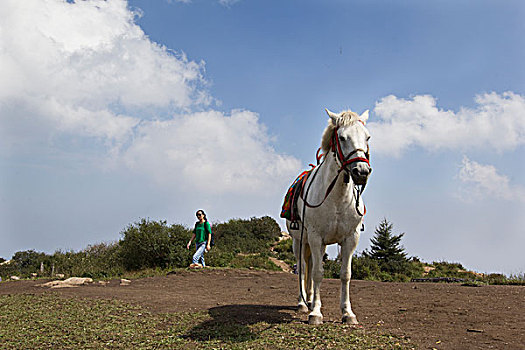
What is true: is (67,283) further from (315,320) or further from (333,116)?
(333,116)

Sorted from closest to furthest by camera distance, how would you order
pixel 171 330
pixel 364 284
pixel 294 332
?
pixel 294 332
pixel 171 330
pixel 364 284

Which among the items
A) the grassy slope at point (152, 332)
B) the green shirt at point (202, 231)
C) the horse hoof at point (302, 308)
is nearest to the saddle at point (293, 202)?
the horse hoof at point (302, 308)

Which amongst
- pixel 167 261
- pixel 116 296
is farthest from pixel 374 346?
pixel 167 261

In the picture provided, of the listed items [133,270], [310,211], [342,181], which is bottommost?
[133,270]

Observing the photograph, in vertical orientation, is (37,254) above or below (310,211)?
below

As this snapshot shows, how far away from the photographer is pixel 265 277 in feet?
42.3

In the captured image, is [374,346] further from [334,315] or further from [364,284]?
[364,284]

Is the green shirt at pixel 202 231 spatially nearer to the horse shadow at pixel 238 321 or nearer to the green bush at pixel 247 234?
the horse shadow at pixel 238 321

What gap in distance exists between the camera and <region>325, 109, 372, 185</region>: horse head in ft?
15.4

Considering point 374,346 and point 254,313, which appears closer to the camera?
point 374,346

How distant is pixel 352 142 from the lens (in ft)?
16.2

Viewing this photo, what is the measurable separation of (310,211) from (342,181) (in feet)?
2.22

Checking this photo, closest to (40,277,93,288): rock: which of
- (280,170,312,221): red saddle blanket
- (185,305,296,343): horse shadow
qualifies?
(185,305,296,343): horse shadow

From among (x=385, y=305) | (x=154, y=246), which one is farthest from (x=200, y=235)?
(x=385, y=305)
